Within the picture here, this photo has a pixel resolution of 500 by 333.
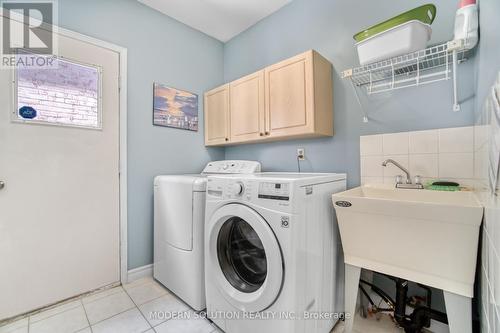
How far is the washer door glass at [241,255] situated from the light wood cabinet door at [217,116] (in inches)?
46.7

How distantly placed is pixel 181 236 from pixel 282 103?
135 cm

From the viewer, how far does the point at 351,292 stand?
1.32 m

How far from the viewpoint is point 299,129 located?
176 centimetres

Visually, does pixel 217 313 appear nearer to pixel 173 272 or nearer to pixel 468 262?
pixel 173 272

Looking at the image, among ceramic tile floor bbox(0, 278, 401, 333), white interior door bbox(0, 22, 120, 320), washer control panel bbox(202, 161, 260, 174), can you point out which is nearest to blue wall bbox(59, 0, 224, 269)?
white interior door bbox(0, 22, 120, 320)

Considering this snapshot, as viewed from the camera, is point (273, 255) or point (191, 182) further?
point (191, 182)

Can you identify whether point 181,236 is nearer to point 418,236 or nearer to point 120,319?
point 120,319

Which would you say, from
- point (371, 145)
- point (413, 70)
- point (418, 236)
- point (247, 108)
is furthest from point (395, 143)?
point (247, 108)

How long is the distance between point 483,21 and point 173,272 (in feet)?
8.09

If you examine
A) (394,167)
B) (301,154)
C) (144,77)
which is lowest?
(394,167)

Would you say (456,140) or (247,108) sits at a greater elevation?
(247,108)

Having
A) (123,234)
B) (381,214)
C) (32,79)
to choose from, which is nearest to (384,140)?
(381,214)

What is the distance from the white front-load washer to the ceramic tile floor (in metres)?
0.19

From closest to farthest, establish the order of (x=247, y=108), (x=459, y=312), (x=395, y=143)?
(x=459, y=312), (x=395, y=143), (x=247, y=108)
